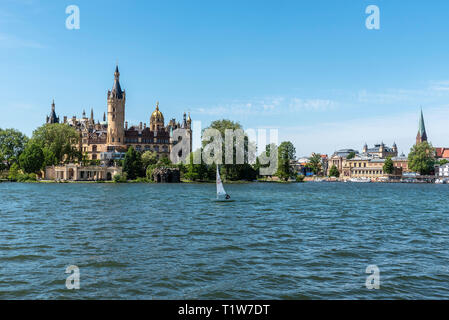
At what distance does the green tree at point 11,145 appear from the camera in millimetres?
140375

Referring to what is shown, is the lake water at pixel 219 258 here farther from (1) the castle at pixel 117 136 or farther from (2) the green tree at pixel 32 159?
(1) the castle at pixel 117 136

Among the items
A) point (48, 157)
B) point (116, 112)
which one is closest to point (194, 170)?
point (48, 157)

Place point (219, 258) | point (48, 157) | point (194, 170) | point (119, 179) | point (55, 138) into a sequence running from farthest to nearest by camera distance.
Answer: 1. point (55, 138)
2. point (48, 157)
3. point (194, 170)
4. point (119, 179)
5. point (219, 258)

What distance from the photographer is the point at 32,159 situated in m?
132

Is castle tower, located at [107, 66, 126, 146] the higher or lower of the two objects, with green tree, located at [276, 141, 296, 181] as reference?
higher

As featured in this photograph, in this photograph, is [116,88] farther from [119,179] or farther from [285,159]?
[285,159]

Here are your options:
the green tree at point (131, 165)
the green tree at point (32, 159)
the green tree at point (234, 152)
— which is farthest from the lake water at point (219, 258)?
the green tree at point (131, 165)

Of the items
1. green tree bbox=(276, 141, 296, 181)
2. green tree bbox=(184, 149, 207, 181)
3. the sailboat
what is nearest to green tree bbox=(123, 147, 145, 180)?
green tree bbox=(184, 149, 207, 181)

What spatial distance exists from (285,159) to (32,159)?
82.0 metres

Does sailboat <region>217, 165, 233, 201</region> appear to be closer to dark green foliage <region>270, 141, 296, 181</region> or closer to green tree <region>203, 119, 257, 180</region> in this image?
green tree <region>203, 119, 257, 180</region>

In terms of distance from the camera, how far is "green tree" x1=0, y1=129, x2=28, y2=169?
461ft

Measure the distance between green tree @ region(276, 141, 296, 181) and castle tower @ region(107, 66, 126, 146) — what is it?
69.1 meters
